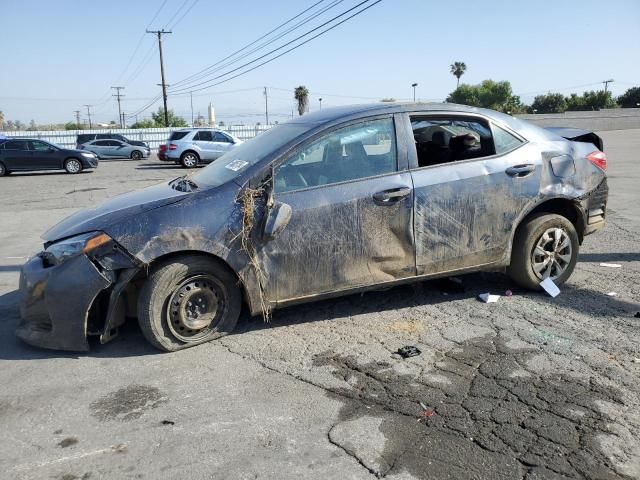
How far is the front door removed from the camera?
159 inches

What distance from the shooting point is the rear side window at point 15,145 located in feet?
68.3

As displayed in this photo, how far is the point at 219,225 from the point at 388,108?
5.73 ft

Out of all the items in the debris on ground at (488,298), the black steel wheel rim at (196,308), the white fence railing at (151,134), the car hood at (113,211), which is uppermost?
the white fence railing at (151,134)

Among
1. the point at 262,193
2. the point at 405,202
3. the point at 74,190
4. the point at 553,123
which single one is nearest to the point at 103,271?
the point at 262,193

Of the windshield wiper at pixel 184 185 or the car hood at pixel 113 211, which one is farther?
the windshield wiper at pixel 184 185

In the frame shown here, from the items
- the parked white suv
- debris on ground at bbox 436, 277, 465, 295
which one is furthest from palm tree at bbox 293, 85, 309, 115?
debris on ground at bbox 436, 277, 465, 295

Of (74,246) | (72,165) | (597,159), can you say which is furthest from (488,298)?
(72,165)

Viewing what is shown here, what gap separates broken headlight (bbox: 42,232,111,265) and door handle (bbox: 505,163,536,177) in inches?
128

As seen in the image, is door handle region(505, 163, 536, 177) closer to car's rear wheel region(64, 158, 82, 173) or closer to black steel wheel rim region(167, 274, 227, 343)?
black steel wheel rim region(167, 274, 227, 343)

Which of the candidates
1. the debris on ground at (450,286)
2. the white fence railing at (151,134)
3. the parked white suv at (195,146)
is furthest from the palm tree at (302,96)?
the debris on ground at (450,286)

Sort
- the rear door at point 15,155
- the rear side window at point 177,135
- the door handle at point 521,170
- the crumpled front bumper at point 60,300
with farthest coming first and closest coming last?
the rear side window at point 177,135, the rear door at point 15,155, the door handle at point 521,170, the crumpled front bumper at point 60,300

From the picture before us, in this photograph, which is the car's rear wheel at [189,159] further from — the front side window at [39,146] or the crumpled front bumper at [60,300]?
the crumpled front bumper at [60,300]

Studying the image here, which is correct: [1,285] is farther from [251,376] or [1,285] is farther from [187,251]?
[251,376]

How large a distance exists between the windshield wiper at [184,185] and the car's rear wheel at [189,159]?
1847cm
